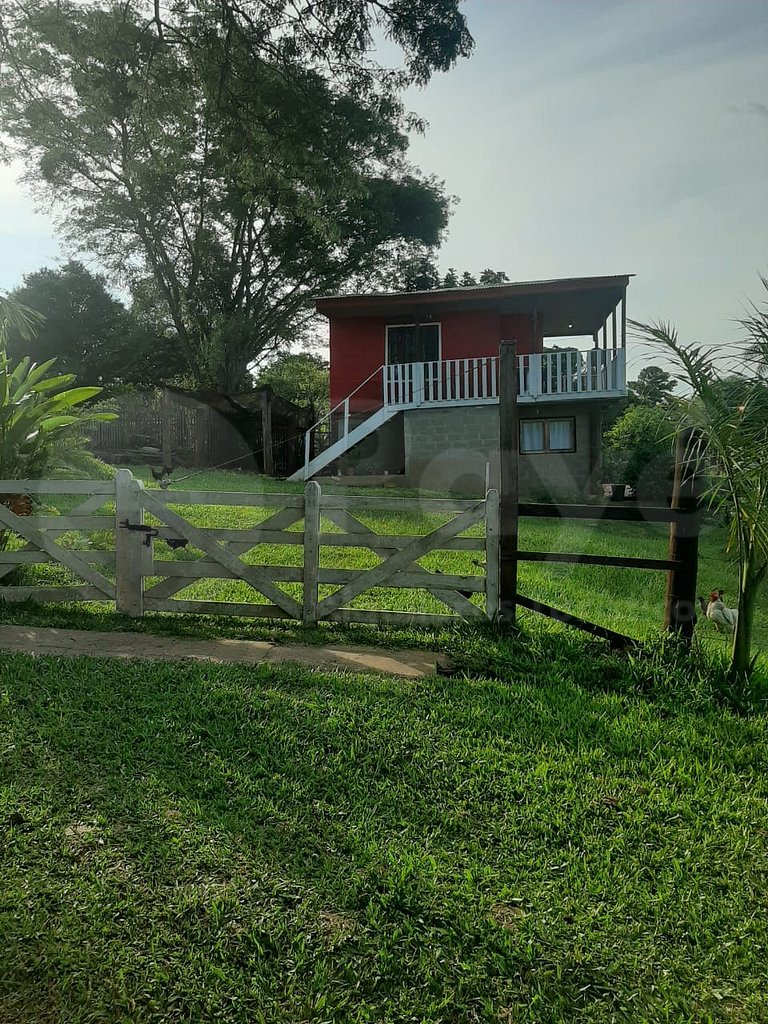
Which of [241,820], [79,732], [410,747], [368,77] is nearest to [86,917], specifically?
[241,820]

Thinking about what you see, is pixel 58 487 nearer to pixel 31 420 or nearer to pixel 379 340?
pixel 31 420

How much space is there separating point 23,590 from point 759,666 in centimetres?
630

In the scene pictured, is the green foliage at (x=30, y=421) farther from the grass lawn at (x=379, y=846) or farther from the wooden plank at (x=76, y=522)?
the grass lawn at (x=379, y=846)

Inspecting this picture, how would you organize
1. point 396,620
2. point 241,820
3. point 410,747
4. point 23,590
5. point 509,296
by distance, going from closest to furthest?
point 241,820
point 410,747
point 396,620
point 23,590
point 509,296

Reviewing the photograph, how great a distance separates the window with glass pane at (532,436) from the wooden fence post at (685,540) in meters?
12.1

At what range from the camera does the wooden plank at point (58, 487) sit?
5676 millimetres

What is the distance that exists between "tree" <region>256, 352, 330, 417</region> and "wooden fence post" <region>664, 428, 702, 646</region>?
95.7ft

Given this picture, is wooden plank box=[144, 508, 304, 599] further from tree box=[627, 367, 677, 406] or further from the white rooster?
the white rooster

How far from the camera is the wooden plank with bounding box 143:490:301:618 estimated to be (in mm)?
5480

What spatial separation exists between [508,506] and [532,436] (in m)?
12.1

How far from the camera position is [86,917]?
82.7 inches

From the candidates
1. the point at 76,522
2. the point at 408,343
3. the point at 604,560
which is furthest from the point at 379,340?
the point at 604,560

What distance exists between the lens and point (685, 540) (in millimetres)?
4805

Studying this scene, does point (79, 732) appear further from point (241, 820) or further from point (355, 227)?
point (355, 227)
